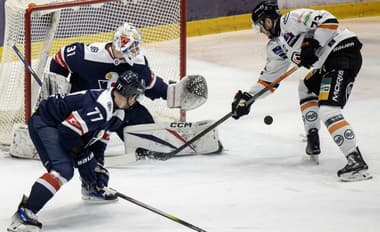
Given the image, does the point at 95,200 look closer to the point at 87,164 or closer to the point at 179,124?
the point at 87,164

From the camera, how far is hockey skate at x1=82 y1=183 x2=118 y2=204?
15.2 feet

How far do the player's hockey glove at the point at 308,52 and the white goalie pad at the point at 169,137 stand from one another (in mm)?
846

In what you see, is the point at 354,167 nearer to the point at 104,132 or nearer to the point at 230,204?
the point at 230,204

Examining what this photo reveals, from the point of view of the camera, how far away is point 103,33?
20.8 feet

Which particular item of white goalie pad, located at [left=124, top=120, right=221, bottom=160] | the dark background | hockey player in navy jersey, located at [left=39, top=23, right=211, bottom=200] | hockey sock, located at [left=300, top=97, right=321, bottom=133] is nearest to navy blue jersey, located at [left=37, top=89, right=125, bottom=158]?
hockey player in navy jersey, located at [left=39, top=23, right=211, bottom=200]

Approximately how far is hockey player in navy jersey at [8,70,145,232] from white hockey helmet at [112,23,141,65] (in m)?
0.86

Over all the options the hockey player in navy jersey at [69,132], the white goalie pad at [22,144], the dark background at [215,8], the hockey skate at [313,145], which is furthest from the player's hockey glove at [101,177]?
the dark background at [215,8]

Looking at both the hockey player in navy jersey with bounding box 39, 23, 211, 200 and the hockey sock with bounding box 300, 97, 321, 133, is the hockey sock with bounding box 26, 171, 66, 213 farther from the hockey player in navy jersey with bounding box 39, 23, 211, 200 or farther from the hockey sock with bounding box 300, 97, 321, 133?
the hockey sock with bounding box 300, 97, 321, 133

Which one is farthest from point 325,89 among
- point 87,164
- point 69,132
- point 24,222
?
point 24,222

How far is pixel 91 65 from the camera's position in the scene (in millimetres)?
5508

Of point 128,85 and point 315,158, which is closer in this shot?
point 128,85

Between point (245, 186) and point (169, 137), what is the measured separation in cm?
80

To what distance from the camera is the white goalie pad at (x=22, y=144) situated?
5598 millimetres

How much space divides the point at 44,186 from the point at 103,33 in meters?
2.34
